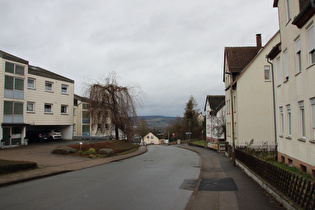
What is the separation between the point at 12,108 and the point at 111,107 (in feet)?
33.8

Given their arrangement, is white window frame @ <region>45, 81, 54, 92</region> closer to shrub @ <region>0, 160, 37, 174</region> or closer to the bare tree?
the bare tree

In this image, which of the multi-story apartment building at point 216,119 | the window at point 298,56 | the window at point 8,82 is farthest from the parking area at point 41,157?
the multi-story apartment building at point 216,119

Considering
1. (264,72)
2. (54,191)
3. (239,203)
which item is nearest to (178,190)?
(239,203)

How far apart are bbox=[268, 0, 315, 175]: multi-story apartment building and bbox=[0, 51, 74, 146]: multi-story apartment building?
25.0m

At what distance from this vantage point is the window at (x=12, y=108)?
26.7 metres

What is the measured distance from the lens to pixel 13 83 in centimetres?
2750

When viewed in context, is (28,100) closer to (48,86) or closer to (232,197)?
(48,86)

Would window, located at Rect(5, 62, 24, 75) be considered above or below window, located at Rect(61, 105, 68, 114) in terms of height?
above

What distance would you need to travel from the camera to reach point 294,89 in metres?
11.9

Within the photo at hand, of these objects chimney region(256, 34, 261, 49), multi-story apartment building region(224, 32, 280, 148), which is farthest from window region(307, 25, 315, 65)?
chimney region(256, 34, 261, 49)

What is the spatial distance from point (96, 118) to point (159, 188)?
66.9ft

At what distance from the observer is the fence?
554 centimetres

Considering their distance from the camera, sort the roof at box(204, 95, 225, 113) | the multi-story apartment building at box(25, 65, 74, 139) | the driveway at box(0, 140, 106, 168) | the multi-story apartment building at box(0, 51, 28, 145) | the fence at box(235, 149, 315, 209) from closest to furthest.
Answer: the fence at box(235, 149, 315, 209) < the driveway at box(0, 140, 106, 168) < the multi-story apartment building at box(0, 51, 28, 145) < the multi-story apartment building at box(25, 65, 74, 139) < the roof at box(204, 95, 225, 113)

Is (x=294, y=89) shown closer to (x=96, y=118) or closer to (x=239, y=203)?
(x=239, y=203)
